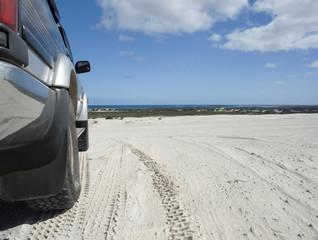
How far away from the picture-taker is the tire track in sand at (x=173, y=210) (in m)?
1.85

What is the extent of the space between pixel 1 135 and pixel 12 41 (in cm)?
48

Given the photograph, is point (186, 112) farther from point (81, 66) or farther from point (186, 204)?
point (186, 204)

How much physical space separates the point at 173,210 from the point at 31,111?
1501 millimetres

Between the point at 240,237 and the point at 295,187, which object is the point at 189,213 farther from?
the point at 295,187

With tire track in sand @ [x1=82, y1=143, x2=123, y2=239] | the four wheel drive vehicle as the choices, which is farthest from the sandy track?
the four wheel drive vehicle

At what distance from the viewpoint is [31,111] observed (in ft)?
4.58

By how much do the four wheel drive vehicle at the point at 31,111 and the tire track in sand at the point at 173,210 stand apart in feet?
2.90

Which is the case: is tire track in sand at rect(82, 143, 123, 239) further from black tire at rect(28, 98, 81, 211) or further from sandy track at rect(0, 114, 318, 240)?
black tire at rect(28, 98, 81, 211)

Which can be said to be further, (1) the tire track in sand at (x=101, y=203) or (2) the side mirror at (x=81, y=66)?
(2) the side mirror at (x=81, y=66)

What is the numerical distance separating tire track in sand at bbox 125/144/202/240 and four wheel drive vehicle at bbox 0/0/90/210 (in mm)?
884

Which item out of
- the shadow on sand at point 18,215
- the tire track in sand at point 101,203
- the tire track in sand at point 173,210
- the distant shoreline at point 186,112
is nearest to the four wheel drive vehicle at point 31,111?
the shadow on sand at point 18,215

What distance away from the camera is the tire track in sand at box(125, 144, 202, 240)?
1847 mm

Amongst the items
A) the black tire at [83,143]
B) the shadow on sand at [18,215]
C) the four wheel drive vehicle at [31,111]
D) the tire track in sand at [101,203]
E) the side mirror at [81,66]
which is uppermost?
the side mirror at [81,66]

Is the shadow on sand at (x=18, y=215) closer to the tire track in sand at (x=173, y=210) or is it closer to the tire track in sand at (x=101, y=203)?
the tire track in sand at (x=101, y=203)
